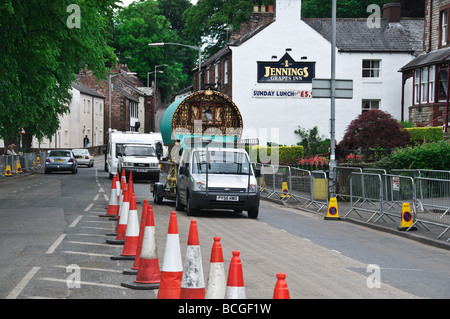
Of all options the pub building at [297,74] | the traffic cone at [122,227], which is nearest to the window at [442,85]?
the pub building at [297,74]

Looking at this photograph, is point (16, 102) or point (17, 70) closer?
point (17, 70)

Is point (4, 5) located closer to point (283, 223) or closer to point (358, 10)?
point (283, 223)

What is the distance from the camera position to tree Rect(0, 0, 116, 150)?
64.3 ft

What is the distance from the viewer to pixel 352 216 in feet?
64.7

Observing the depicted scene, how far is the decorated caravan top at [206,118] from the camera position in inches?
988

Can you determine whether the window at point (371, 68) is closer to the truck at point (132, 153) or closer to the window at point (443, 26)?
the window at point (443, 26)

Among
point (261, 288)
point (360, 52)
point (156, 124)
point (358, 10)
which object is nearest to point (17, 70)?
point (261, 288)

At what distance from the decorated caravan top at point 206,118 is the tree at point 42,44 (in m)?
3.70

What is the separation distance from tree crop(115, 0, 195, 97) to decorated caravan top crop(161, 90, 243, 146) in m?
72.4

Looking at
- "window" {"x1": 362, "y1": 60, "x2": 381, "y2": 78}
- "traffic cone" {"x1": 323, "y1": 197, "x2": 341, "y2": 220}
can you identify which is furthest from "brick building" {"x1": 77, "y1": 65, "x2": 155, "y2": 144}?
"traffic cone" {"x1": 323, "y1": 197, "x2": 341, "y2": 220}

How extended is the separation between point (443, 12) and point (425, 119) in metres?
5.97

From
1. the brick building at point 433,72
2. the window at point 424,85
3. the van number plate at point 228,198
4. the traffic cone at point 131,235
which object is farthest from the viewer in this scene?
the window at point 424,85

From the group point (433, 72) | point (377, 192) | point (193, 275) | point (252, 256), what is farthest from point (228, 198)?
point (433, 72)

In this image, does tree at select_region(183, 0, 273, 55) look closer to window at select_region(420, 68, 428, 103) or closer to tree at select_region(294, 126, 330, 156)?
tree at select_region(294, 126, 330, 156)
